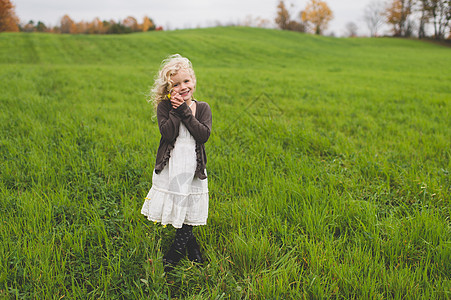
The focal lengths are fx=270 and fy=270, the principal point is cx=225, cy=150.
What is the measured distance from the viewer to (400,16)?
6019cm

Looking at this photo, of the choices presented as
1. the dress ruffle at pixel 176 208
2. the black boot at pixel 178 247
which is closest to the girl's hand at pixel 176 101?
the dress ruffle at pixel 176 208

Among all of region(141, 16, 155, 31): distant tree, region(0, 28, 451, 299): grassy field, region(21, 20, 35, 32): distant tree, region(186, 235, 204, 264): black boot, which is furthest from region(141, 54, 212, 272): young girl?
region(141, 16, 155, 31): distant tree

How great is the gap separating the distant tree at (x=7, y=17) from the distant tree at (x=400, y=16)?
72.6 meters

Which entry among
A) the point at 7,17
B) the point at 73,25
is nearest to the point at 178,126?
the point at 7,17

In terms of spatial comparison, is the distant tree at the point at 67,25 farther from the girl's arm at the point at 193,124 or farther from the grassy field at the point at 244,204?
the girl's arm at the point at 193,124

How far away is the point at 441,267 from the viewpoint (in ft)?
7.27

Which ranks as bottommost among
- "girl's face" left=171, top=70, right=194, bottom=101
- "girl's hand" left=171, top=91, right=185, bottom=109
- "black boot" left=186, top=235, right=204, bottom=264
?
"black boot" left=186, top=235, right=204, bottom=264

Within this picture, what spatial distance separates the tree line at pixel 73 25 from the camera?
4044cm

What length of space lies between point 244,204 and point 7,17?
5472cm

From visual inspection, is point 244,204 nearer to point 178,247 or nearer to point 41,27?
point 178,247

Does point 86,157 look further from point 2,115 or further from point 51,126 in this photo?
point 2,115

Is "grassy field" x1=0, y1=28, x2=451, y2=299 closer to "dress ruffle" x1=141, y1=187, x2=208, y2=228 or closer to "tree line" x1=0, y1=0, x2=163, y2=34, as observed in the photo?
"dress ruffle" x1=141, y1=187, x2=208, y2=228

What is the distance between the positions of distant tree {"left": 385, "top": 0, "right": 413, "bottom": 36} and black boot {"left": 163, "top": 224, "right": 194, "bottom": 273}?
248 feet

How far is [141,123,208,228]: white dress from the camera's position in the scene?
7.13ft
